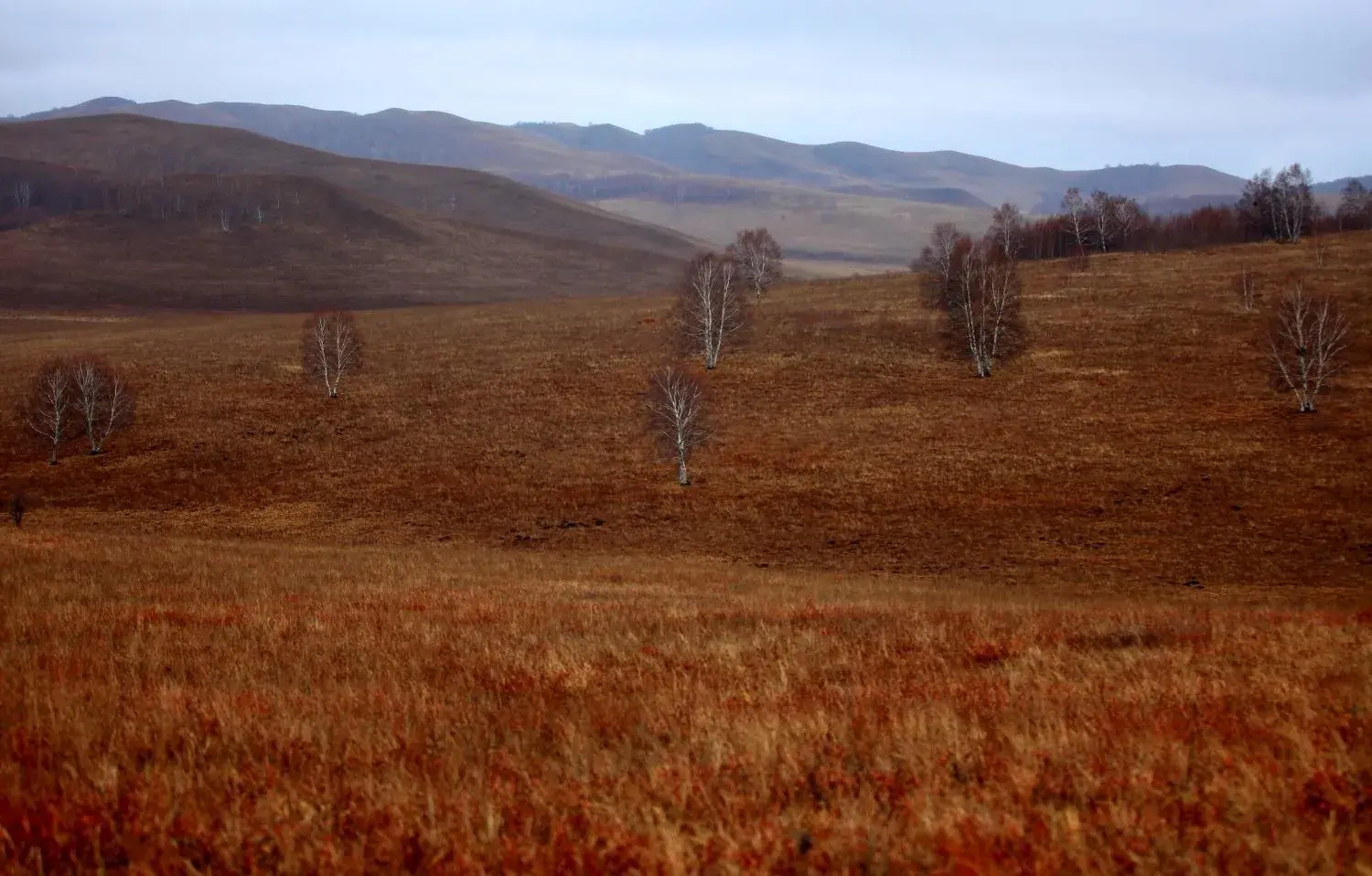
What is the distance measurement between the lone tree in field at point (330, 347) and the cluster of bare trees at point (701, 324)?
26.9 meters

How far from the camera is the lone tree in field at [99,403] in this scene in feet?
185

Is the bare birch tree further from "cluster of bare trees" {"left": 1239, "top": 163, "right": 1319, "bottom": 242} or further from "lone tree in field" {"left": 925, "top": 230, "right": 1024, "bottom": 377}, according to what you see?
"lone tree in field" {"left": 925, "top": 230, "right": 1024, "bottom": 377}

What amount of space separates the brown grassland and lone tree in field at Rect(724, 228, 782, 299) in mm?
63458

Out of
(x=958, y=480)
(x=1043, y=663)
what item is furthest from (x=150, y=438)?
(x=1043, y=663)

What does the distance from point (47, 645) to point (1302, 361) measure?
206 feet

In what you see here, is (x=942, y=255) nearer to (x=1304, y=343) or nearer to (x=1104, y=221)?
(x=1304, y=343)

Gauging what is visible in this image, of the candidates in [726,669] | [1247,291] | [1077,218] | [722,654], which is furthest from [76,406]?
[1077,218]

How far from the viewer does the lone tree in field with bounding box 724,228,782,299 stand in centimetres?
10969

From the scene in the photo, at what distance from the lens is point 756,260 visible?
111m

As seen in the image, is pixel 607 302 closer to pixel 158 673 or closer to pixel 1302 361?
pixel 1302 361

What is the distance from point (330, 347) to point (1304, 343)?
6876 centimetres

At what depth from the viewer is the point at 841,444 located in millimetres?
52938

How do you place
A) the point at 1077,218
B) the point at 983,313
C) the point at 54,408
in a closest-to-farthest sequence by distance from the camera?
the point at 54,408 → the point at 983,313 → the point at 1077,218

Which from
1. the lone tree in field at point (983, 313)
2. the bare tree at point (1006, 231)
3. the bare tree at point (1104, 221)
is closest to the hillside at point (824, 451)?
the lone tree in field at point (983, 313)
